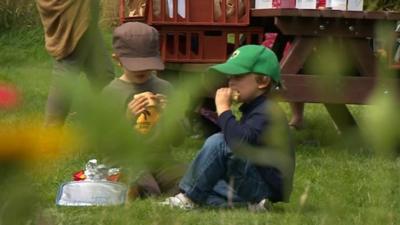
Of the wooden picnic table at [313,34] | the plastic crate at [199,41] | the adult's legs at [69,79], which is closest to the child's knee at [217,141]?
the wooden picnic table at [313,34]

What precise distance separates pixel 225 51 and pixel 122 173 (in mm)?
4551

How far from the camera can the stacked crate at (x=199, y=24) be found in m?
5.21

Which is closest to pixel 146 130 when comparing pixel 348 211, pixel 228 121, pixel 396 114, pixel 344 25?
pixel 396 114

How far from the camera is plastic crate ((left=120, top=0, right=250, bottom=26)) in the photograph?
5.21 m

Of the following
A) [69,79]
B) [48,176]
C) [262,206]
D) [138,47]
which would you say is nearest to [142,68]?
[138,47]

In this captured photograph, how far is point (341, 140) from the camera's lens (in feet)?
2.96

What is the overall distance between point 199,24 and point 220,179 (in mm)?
1685

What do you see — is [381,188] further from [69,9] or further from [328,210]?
[69,9]

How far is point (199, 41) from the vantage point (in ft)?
17.3

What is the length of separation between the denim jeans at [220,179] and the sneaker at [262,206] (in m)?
0.02

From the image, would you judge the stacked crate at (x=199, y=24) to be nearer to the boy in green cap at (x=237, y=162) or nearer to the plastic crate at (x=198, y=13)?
the plastic crate at (x=198, y=13)

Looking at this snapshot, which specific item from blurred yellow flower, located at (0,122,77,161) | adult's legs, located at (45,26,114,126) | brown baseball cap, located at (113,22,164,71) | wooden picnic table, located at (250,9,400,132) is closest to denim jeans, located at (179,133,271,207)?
brown baseball cap, located at (113,22,164,71)

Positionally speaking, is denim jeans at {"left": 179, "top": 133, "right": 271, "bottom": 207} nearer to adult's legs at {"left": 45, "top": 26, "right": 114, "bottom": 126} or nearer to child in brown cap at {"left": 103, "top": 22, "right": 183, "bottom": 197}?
child in brown cap at {"left": 103, "top": 22, "right": 183, "bottom": 197}

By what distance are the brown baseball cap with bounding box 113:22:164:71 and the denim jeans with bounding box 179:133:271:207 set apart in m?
0.37
